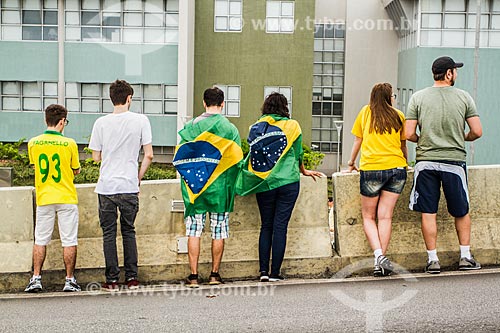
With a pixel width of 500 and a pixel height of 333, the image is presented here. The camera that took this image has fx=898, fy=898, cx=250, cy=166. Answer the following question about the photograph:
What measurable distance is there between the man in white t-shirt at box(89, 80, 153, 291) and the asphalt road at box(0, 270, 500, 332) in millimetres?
373

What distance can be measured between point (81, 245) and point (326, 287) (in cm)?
247

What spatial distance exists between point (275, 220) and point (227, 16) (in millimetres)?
34258

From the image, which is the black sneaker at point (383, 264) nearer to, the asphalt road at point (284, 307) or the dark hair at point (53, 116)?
the asphalt road at point (284, 307)

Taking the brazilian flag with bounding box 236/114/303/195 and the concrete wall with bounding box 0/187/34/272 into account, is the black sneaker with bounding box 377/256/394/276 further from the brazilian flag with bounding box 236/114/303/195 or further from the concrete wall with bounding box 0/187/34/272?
the concrete wall with bounding box 0/187/34/272

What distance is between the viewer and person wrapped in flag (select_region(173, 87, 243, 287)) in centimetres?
856

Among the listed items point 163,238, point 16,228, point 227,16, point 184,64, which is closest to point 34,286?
point 16,228

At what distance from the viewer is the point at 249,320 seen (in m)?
7.11

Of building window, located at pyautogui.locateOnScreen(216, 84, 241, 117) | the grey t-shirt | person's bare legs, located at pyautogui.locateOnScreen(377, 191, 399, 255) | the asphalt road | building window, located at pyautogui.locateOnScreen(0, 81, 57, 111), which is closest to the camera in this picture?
the asphalt road

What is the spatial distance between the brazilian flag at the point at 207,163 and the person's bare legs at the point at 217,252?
0.30m

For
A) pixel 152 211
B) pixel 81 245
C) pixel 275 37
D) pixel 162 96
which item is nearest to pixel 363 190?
pixel 152 211

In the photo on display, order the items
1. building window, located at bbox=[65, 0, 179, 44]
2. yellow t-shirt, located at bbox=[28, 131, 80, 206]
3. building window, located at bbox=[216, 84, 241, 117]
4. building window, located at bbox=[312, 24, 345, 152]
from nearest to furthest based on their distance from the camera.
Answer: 1. yellow t-shirt, located at bbox=[28, 131, 80, 206]
2. building window, located at bbox=[65, 0, 179, 44]
3. building window, located at bbox=[216, 84, 241, 117]
4. building window, located at bbox=[312, 24, 345, 152]

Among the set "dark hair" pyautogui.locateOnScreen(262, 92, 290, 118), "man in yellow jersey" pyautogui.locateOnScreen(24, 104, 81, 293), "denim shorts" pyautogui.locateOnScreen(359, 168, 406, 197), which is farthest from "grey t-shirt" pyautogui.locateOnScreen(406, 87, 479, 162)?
"man in yellow jersey" pyautogui.locateOnScreen(24, 104, 81, 293)

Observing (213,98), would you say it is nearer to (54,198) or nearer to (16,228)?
(54,198)

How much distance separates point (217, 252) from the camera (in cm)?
862
